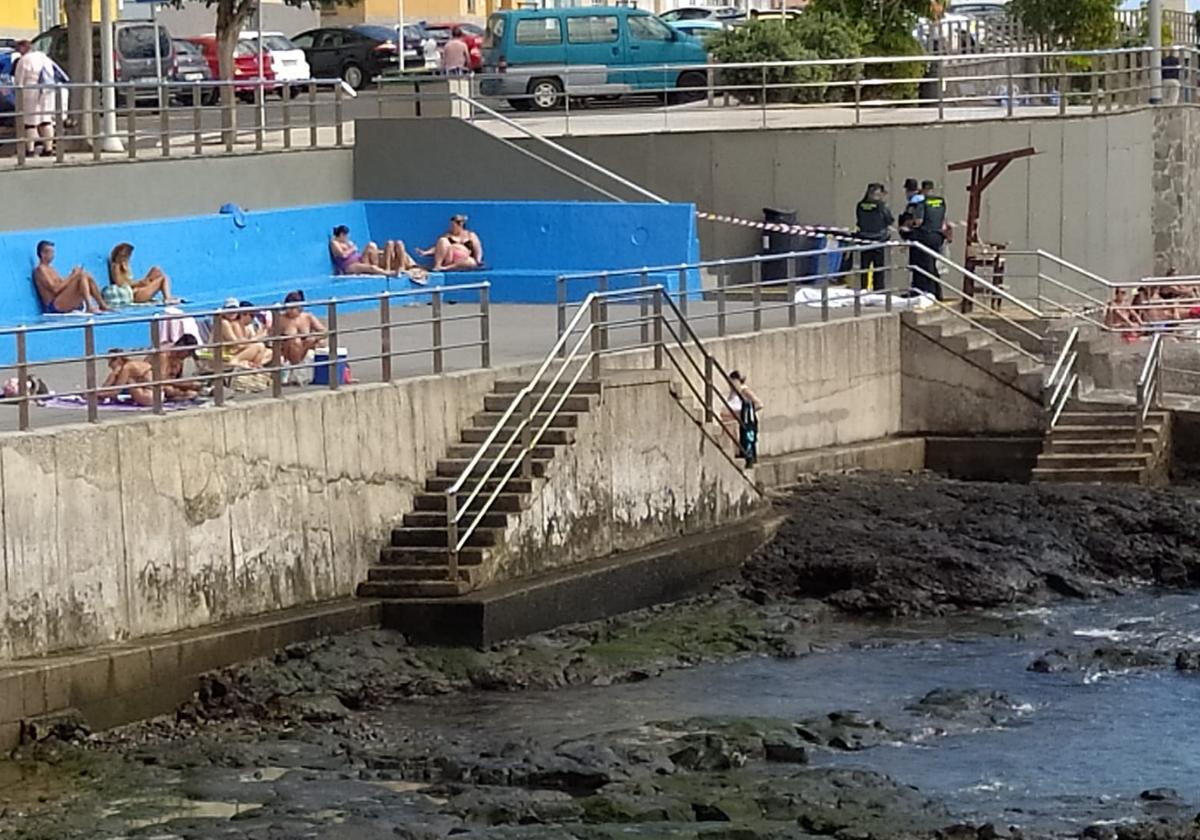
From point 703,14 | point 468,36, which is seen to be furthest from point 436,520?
point 703,14

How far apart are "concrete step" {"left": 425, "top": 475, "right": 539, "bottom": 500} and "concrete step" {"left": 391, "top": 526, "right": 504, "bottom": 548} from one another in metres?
0.47

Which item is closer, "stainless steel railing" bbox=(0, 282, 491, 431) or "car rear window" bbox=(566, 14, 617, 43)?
"stainless steel railing" bbox=(0, 282, 491, 431)

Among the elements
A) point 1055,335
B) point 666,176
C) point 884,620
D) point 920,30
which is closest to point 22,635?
point 884,620

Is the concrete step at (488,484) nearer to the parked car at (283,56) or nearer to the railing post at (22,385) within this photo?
the railing post at (22,385)

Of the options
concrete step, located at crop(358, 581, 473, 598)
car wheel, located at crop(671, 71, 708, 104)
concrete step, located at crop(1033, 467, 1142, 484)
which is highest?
car wheel, located at crop(671, 71, 708, 104)

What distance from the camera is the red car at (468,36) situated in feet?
169

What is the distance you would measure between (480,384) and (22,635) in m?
5.64

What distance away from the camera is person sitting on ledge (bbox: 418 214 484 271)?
3095 centimetres

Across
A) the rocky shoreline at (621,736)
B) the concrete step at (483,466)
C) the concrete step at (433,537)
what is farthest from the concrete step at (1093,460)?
the concrete step at (433,537)

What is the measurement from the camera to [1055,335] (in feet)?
98.5

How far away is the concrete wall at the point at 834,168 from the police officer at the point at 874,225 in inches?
69.6

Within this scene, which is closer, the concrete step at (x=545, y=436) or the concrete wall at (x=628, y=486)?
the concrete wall at (x=628, y=486)

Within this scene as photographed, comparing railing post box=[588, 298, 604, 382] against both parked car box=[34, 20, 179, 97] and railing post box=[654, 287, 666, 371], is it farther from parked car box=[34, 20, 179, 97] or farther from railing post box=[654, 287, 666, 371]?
parked car box=[34, 20, 179, 97]

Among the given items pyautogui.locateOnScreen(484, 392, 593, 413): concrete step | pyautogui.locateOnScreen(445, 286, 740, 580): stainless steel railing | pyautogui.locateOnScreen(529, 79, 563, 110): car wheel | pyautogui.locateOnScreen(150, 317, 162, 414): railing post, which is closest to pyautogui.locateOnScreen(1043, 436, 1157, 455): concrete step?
pyautogui.locateOnScreen(445, 286, 740, 580): stainless steel railing
